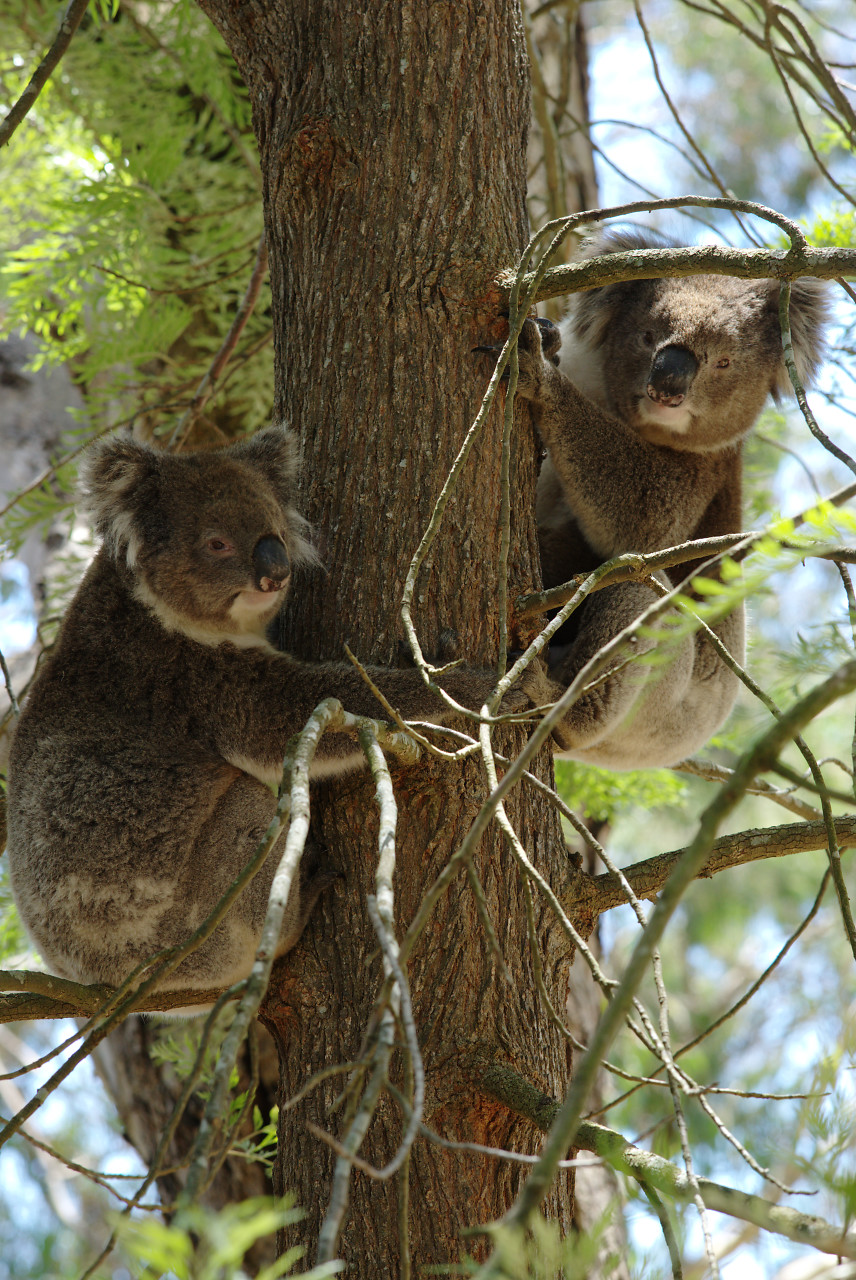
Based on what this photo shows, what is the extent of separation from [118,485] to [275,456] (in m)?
0.40

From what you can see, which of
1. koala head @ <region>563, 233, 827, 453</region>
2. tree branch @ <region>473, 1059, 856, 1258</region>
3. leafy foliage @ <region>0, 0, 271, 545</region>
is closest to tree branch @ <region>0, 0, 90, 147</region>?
leafy foliage @ <region>0, 0, 271, 545</region>

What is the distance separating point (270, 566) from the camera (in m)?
2.55

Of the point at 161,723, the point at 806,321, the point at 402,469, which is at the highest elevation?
the point at 806,321

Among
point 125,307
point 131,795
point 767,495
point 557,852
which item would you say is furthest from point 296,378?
point 767,495

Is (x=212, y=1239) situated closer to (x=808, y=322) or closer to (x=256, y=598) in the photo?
(x=256, y=598)

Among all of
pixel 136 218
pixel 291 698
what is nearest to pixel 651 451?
pixel 291 698

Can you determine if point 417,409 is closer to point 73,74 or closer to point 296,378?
point 296,378

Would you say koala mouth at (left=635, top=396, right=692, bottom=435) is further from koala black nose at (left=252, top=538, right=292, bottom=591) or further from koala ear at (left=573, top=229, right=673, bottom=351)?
koala black nose at (left=252, top=538, right=292, bottom=591)

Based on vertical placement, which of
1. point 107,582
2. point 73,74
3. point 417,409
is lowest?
point 107,582

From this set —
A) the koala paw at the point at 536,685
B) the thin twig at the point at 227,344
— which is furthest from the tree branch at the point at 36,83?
the koala paw at the point at 536,685

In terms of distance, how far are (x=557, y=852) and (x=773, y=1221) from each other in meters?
1.19

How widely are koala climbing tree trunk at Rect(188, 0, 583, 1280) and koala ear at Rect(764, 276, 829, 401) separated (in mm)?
1156

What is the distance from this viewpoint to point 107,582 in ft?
9.55

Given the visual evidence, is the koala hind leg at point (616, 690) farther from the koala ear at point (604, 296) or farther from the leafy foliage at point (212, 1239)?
the leafy foliage at point (212, 1239)
